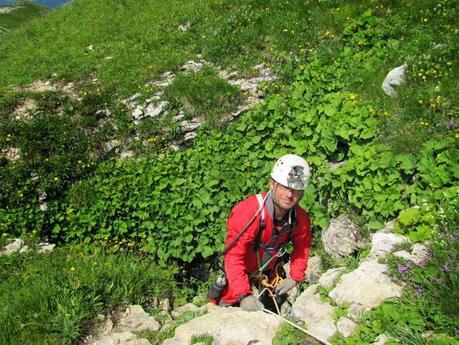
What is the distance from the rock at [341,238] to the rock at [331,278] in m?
1.15

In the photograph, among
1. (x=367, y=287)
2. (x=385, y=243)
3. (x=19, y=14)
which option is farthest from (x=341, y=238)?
(x=19, y=14)

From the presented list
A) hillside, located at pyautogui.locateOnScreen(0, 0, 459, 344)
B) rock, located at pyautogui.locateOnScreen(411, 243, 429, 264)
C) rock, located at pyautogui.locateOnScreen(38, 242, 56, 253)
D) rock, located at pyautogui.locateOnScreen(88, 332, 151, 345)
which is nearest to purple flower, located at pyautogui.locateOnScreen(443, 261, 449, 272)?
hillside, located at pyautogui.locateOnScreen(0, 0, 459, 344)

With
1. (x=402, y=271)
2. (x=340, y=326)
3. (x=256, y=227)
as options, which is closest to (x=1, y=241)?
(x=256, y=227)

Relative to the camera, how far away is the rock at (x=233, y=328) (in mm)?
5316

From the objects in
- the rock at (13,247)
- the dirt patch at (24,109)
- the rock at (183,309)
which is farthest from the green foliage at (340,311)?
the dirt patch at (24,109)

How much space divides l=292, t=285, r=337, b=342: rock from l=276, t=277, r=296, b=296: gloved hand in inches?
11.2

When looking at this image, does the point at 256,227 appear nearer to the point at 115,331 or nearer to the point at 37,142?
the point at 115,331

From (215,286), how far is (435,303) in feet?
9.96

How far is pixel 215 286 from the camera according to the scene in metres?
6.47

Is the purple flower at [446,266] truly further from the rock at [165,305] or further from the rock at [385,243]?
the rock at [165,305]

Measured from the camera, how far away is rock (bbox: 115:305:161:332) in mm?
6418

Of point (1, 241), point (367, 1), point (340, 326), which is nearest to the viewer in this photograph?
point (340, 326)

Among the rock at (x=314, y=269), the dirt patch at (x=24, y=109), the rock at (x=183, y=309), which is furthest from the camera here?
the dirt patch at (x=24, y=109)

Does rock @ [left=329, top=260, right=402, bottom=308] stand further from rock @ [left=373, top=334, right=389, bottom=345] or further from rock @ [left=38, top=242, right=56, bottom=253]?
rock @ [left=38, top=242, right=56, bottom=253]
